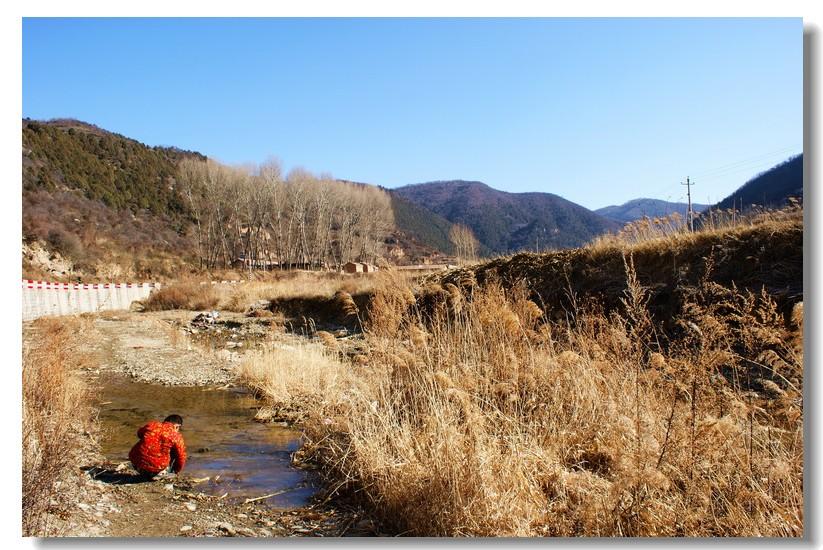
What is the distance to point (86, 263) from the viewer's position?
102 ft

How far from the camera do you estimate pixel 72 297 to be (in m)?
19.4

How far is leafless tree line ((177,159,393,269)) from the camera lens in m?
50.0

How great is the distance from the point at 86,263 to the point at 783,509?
1303 inches

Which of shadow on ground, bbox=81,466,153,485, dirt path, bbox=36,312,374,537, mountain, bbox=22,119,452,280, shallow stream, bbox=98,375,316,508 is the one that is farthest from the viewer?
mountain, bbox=22,119,452,280

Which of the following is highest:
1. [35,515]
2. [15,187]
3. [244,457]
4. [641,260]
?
[15,187]

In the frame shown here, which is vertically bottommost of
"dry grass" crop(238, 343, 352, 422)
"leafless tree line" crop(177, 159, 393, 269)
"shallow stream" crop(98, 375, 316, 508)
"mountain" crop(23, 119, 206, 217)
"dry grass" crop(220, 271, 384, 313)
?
"shallow stream" crop(98, 375, 316, 508)

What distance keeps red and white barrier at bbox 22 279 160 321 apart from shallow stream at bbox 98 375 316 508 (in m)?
5.43

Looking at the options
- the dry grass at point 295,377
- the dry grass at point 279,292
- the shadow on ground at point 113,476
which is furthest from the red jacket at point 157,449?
the dry grass at point 279,292

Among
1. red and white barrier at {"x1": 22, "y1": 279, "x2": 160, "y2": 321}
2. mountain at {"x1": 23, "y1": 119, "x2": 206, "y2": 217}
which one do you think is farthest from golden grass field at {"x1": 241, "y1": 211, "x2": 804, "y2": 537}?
mountain at {"x1": 23, "y1": 119, "x2": 206, "y2": 217}

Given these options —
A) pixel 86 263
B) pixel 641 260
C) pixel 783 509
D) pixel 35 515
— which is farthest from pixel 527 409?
pixel 86 263

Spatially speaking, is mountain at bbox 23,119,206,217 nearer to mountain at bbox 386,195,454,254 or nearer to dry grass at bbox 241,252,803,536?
mountain at bbox 386,195,454,254

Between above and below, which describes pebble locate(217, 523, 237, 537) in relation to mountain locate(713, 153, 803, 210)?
below
